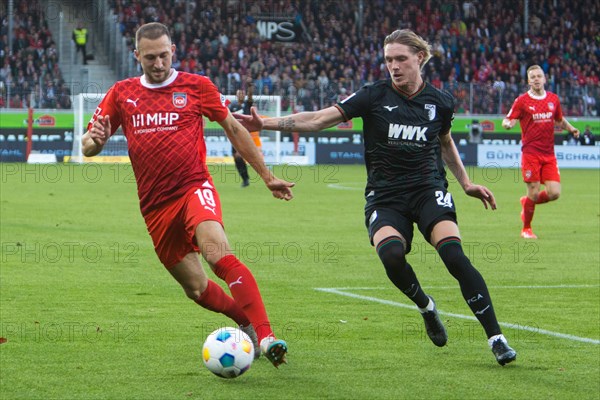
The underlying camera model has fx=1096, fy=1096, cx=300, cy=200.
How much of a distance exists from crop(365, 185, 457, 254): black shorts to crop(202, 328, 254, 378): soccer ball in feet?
5.00

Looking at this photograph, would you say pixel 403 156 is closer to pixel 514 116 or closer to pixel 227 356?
pixel 227 356

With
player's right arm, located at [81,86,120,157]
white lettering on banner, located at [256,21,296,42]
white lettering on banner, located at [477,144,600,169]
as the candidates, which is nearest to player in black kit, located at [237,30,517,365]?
player's right arm, located at [81,86,120,157]

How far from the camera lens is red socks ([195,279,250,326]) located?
7.25m

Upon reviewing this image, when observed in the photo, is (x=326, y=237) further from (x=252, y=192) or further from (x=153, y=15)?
(x=153, y=15)

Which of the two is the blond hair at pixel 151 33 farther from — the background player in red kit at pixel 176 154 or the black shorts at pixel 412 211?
the black shorts at pixel 412 211

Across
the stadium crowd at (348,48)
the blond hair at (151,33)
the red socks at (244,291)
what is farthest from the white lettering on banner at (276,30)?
the red socks at (244,291)

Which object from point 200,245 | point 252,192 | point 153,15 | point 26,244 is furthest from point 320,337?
point 153,15

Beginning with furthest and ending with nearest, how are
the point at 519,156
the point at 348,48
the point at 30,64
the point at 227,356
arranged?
the point at 348,48 → the point at 30,64 → the point at 519,156 → the point at 227,356

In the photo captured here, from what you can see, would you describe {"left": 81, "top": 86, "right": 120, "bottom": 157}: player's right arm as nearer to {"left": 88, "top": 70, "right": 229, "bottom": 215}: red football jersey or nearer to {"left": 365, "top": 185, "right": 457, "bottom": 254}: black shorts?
{"left": 88, "top": 70, "right": 229, "bottom": 215}: red football jersey

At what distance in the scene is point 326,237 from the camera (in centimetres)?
1619

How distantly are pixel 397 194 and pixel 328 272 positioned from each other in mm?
4635

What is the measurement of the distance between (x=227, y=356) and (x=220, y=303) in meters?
0.84

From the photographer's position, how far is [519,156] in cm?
4006

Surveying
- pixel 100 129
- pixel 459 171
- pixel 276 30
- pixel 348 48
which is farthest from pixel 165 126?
pixel 276 30
